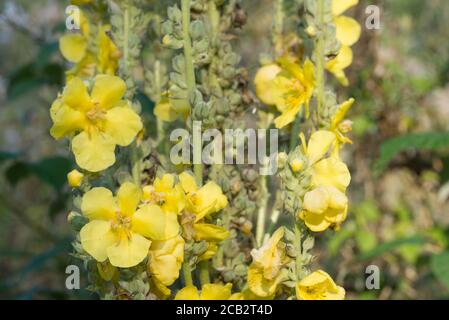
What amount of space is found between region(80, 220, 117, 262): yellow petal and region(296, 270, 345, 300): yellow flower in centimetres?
29

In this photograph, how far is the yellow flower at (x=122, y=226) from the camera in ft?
3.74

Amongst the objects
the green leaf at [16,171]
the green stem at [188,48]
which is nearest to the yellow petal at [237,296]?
the green stem at [188,48]

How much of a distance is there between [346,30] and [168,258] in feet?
1.90

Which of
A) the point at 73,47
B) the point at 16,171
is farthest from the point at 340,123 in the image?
the point at 16,171

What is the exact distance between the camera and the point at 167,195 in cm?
117

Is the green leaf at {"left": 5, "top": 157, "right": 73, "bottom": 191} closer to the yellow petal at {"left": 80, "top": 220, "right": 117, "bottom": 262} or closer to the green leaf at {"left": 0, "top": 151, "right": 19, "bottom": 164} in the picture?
the green leaf at {"left": 0, "top": 151, "right": 19, "bottom": 164}

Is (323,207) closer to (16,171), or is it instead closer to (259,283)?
(259,283)

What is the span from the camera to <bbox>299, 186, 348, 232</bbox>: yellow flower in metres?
1.10

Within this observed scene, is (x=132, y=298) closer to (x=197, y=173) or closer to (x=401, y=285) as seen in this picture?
(x=197, y=173)

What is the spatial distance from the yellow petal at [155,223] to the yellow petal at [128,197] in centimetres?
2

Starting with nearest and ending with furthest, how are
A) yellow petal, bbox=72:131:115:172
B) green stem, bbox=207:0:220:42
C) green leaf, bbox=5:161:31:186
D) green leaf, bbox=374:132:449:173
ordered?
yellow petal, bbox=72:131:115:172
green stem, bbox=207:0:220:42
green leaf, bbox=374:132:449:173
green leaf, bbox=5:161:31:186

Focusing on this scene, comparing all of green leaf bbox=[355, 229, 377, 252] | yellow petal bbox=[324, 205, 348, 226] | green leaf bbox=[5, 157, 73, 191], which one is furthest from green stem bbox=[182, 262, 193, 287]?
green leaf bbox=[355, 229, 377, 252]

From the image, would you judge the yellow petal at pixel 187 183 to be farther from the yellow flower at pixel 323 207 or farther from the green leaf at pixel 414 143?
the green leaf at pixel 414 143

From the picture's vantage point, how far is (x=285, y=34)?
1.58 meters
